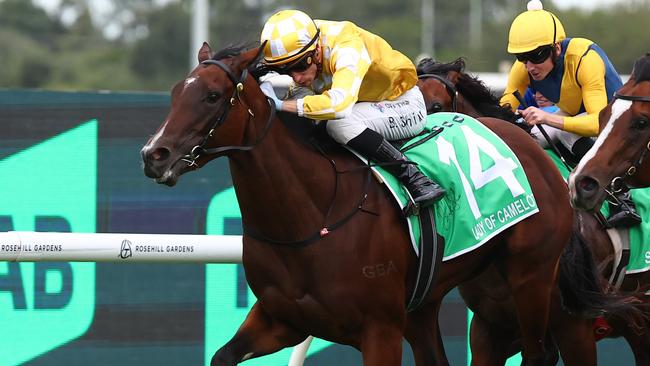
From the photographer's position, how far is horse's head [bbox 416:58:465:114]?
6.62 meters

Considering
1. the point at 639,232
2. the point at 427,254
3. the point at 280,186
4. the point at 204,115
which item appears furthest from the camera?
the point at 639,232

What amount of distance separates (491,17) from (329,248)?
56.6 m

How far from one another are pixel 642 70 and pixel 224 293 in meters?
2.79

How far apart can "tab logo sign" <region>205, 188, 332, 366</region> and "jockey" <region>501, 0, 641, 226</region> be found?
5.83 ft

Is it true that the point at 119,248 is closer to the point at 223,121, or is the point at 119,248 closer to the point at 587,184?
the point at 223,121

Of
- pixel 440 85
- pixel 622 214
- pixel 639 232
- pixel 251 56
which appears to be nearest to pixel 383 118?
pixel 251 56

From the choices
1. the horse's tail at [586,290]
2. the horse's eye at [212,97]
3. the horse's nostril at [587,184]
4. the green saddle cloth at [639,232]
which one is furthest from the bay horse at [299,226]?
the green saddle cloth at [639,232]

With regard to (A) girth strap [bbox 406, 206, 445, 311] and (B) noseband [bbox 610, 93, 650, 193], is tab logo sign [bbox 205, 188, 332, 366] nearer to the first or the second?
(A) girth strap [bbox 406, 206, 445, 311]

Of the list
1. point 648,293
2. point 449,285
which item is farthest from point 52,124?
point 648,293

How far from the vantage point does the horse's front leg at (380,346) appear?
16.0ft

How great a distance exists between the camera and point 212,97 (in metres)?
4.60

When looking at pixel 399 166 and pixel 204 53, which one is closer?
pixel 204 53

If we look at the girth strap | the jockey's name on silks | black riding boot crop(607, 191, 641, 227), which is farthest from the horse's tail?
the girth strap

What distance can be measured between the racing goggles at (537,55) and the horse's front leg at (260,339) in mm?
1921
